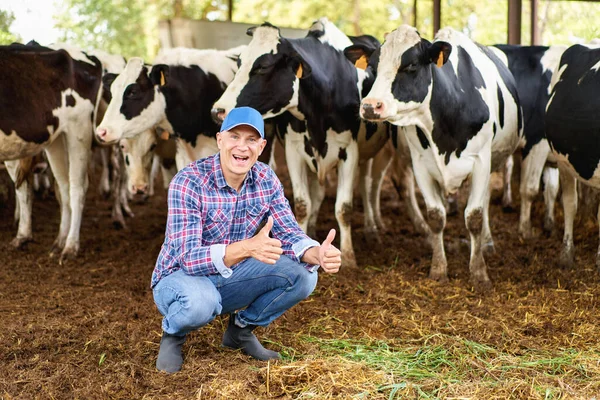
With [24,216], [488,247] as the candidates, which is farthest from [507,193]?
[24,216]

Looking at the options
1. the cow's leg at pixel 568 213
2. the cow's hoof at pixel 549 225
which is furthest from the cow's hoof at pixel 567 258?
the cow's hoof at pixel 549 225

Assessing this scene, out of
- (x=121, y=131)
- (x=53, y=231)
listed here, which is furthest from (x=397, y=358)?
(x=53, y=231)

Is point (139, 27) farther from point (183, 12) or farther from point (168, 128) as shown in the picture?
point (168, 128)

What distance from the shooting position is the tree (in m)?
8.45

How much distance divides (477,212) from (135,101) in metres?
3.17

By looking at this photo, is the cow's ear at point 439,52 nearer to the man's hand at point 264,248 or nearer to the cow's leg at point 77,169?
the man's hand at point 264,248

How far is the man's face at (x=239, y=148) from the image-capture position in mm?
3629

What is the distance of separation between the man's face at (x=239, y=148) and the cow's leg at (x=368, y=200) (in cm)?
382

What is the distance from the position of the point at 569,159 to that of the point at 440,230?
46.0 inches

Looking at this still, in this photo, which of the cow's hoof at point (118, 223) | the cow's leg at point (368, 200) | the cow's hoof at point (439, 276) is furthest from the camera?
the cow's hoof at point (118, 223)

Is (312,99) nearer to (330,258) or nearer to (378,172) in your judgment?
(378,172)

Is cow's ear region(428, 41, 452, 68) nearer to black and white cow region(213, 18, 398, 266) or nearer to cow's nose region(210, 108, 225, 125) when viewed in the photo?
black and white cow region(213, 18, 398, 266)

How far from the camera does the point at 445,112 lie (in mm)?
5637

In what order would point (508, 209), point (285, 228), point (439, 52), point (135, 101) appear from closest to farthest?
point (285, 228) < point (439, 52) < point (135, 101) < point (508, 209)
